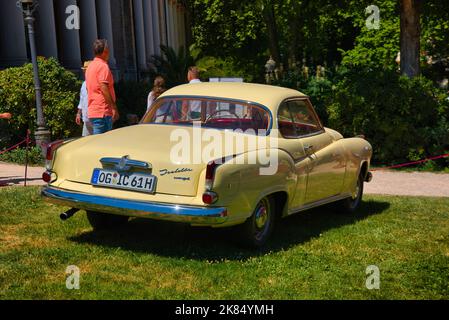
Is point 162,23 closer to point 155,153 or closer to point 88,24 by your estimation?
point 88,24

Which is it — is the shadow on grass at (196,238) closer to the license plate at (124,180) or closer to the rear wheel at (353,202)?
the rear wheel at (353,202)

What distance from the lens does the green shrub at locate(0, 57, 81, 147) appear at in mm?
13852

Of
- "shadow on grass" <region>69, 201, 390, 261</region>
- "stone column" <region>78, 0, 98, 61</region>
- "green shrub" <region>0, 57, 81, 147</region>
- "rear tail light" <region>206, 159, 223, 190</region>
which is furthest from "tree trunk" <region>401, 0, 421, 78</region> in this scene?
"rear tail light" <region>206, 159, 223, 190</region>

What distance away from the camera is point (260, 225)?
21.1ft

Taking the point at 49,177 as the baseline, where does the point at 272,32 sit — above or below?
below

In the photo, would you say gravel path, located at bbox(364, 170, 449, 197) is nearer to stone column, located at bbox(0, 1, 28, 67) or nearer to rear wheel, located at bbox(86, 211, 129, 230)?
rear wheel, located at bbox(86, 211, 129, 230)

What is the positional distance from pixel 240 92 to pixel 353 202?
2.43m

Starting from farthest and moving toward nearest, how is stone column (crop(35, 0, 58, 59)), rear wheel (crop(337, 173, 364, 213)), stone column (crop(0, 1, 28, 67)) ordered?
stone column (crop(35, 0, 58, 59)), stone column (crop(0, 1, 28, 67)), rear wheel (crop(337, 173, 364, 213))

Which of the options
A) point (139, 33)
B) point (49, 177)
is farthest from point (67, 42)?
point (49, 177)

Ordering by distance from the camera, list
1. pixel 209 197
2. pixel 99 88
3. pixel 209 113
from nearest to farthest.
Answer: pixel 209 197, pixel 209 113, pixel 99 88

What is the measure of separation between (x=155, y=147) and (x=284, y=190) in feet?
4.35

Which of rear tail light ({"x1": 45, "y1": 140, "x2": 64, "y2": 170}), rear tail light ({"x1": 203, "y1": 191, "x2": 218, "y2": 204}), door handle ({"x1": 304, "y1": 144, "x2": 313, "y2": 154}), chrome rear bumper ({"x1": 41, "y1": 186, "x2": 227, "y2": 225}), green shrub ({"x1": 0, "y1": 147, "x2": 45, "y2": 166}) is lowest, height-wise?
green shrub ({"x1": 0, "y1": 147, "x2": 45, "y2": 166})

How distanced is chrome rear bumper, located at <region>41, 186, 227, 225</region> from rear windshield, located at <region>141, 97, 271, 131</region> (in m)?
1.39

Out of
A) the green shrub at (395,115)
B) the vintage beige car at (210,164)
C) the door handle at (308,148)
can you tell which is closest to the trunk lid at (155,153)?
the vintage beige car at (210,164)
